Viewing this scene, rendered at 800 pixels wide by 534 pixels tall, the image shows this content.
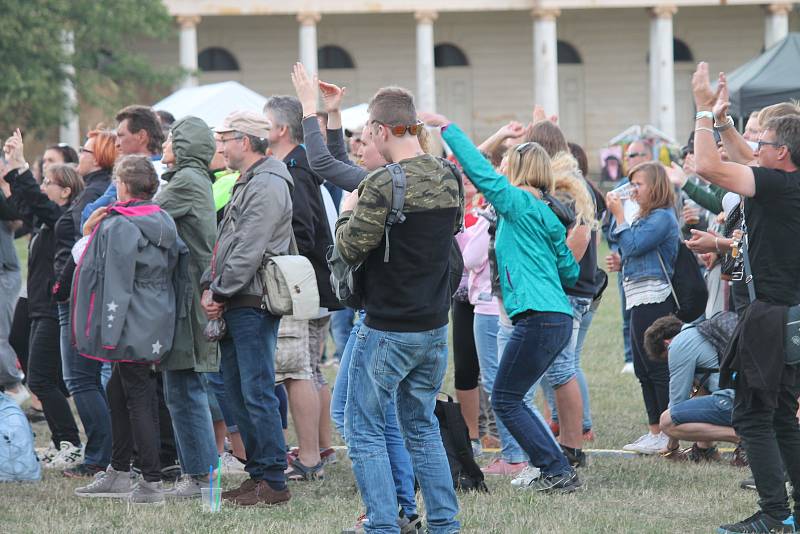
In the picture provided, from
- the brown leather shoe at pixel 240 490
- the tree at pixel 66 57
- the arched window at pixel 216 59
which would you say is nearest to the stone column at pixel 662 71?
the arched window at pixel 216 59

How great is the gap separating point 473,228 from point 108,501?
2.84 meters

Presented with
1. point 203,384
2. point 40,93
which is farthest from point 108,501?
point 40,93

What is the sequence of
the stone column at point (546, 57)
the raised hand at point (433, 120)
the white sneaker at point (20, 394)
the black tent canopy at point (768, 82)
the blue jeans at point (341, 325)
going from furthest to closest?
the stone column at point (546, 57) → the black tent canopy at point (768, 82) → the white sneaker at point (20, 394) → the blue jeans at point (341, 325) → the raised hand at point (433, 120)

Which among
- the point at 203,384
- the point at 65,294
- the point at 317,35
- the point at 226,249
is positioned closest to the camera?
the point at 226,249

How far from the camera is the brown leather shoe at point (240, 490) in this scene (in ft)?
20.7

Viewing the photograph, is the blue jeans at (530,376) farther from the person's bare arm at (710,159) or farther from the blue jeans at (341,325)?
the blue jeans at (341,325)

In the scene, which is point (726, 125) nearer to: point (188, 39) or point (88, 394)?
point (88, 394)

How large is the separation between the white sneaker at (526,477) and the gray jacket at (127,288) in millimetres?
1948

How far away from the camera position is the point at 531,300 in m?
6.23

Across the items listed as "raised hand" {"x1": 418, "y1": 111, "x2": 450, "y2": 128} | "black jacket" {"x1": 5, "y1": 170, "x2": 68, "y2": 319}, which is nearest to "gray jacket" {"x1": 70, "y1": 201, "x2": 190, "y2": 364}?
"black jacket" {"x1": 5, "y1": 170, "x2": 68, "y2": 319}

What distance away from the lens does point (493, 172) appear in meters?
5.91

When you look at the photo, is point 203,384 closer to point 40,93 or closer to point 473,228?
point 473,228

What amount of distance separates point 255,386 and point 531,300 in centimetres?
143

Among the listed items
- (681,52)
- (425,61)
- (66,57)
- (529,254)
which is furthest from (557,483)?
(681,52)
